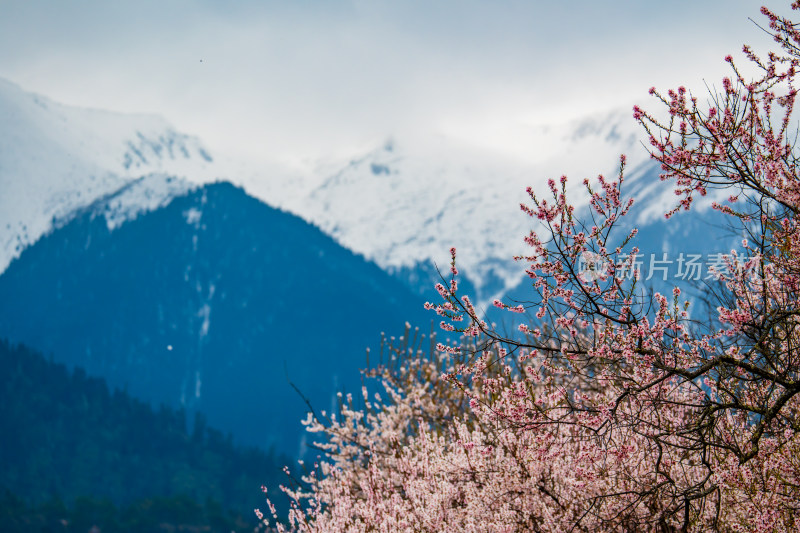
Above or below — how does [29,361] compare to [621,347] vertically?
above

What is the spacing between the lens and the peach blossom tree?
6094 mm

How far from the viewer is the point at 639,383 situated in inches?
255

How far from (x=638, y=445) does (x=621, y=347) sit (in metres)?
2.88

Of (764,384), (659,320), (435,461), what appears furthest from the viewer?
(435,461)

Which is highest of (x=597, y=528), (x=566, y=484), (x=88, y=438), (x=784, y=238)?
(x=88, y=438)

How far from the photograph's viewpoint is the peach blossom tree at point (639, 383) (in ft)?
20.0

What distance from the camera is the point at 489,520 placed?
8.84 meters

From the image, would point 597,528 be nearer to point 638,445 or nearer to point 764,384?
point 638,445

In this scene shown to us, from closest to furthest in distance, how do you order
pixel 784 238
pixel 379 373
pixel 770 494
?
pixel 784 238
pixel 770 494
pixel 379 373

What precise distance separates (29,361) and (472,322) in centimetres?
21381

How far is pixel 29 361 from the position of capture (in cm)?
19425

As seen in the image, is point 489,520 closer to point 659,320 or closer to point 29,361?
point 659,320

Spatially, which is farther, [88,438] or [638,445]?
[88,438]

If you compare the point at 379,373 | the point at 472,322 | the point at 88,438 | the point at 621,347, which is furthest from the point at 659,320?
the point at 88,438
